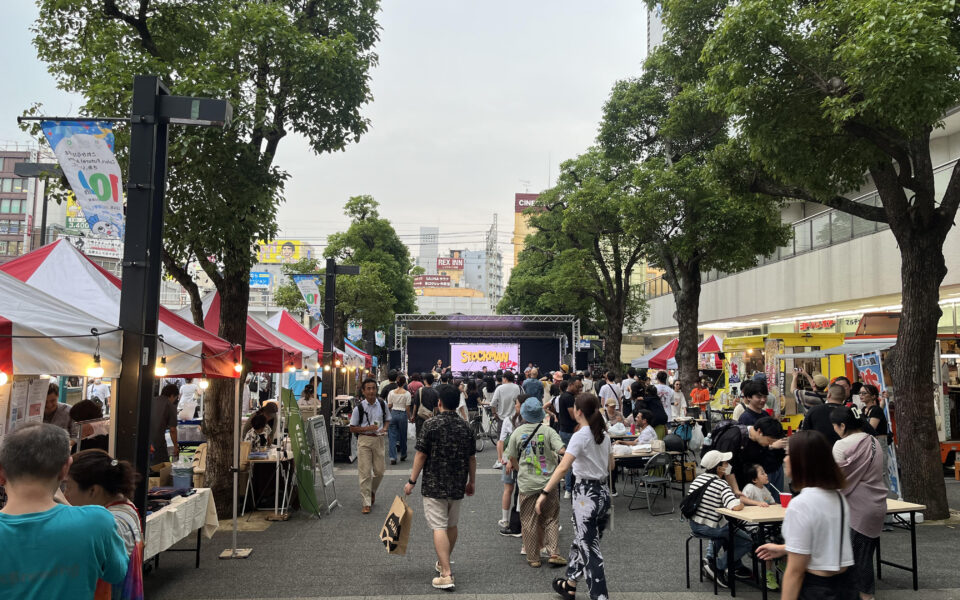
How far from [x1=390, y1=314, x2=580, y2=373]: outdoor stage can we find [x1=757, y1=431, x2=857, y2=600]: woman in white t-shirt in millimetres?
25520

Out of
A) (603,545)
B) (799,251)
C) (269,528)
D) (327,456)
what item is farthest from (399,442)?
(799,251)

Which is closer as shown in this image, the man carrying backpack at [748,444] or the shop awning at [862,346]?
the man carrying backpack at [748,444]

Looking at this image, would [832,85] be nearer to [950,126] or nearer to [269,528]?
[269,528]

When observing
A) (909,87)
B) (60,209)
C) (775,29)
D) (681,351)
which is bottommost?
(681,351)

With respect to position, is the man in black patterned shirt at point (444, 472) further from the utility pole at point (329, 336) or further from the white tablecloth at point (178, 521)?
the utility pole at point (329, 336)

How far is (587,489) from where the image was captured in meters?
4.98

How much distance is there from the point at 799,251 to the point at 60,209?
4856 centimetres

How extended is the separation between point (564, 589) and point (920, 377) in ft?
18.0

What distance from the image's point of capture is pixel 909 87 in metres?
6.55

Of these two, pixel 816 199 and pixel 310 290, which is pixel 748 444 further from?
pixel 310 290

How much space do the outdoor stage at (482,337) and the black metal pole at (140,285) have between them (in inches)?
Result: 944

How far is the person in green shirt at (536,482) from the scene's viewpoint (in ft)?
19.5

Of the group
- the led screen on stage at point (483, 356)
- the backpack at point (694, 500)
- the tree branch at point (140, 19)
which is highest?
the tree branch at point (140, 19)

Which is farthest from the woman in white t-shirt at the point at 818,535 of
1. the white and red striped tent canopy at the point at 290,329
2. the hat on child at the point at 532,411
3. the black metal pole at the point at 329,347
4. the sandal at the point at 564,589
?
the white and red striped tent canopy at the point at 290,329
